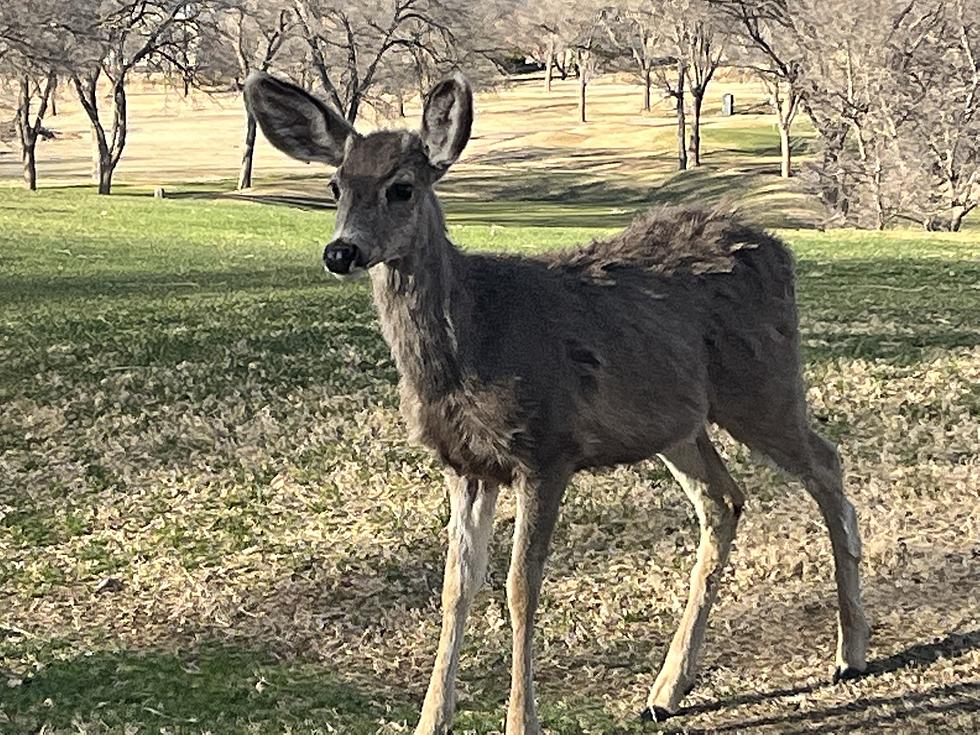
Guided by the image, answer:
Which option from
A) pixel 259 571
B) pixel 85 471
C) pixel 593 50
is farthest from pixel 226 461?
pixel 593 50

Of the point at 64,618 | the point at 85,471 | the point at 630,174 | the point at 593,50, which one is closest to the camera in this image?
the point at 64,618

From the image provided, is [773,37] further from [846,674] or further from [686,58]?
[846,674]

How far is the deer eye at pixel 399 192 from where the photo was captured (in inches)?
177

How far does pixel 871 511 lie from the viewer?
279 inches

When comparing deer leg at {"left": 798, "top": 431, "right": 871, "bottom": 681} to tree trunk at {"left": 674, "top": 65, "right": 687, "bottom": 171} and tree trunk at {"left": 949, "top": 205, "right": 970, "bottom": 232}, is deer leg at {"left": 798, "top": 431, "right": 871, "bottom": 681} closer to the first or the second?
tree trunk at {"left": 949, "top": 205, "right": 970, "bottom": 232}

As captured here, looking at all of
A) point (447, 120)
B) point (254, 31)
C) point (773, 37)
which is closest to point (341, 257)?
point (447, 120)

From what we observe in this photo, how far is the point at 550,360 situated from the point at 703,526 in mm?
1218

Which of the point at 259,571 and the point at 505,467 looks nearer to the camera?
the point at 505,467

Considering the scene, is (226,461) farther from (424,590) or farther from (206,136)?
(206,136)

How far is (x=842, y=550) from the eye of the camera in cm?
540

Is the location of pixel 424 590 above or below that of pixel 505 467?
below

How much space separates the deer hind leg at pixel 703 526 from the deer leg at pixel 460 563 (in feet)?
2.64

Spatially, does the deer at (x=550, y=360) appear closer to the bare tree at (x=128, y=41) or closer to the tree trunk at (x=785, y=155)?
the bare tree at (x=128, y=41)

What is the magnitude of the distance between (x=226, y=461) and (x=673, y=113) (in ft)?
235
